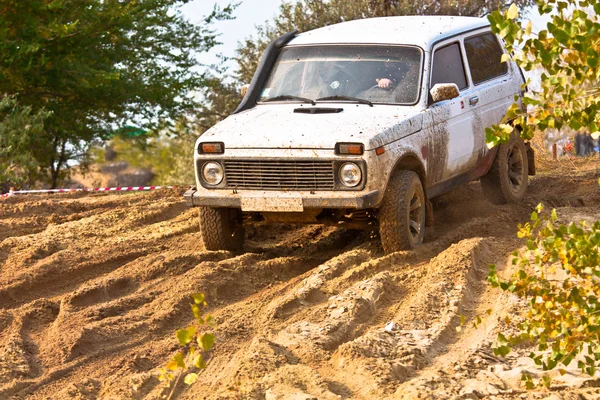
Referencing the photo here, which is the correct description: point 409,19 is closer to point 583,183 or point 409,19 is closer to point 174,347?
point 583,183

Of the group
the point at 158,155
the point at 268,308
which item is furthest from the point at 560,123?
the point at 158,155

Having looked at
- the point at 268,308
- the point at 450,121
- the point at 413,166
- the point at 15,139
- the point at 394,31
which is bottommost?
the point at 268,308

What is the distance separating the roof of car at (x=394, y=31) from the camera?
31.5 feet

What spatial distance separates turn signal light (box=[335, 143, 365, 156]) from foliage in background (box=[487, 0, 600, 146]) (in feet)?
9.66

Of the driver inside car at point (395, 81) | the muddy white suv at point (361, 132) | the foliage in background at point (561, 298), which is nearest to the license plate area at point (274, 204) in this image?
the muddy white suv at point (361, 132)

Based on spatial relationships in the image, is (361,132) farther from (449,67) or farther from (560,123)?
(560,123)

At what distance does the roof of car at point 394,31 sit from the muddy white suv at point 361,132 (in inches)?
0.5

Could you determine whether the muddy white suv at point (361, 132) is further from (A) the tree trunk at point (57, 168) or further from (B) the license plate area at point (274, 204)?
(A) the tree trunk at point (57, 168)

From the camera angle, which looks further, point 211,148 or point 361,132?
point 211,148

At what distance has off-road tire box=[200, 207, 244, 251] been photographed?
350 inches

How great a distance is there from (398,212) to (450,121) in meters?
1.49

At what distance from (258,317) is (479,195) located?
4.76 metres

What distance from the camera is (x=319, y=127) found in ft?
27.4

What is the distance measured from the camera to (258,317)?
23.6 ft
